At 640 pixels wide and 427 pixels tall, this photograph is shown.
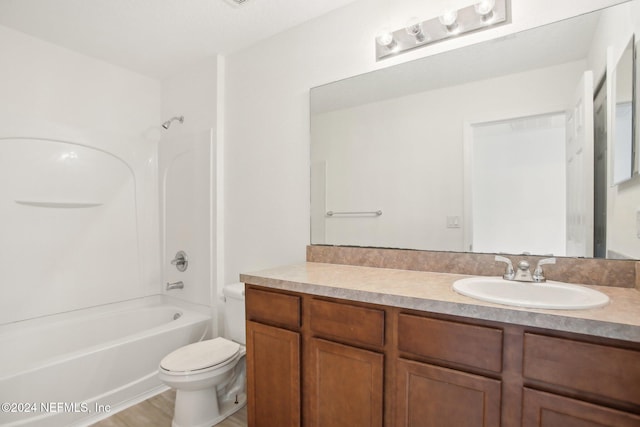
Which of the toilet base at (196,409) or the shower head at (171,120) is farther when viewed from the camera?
the shower head at (171,120)

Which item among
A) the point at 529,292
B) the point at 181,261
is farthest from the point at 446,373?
the point at 181,261

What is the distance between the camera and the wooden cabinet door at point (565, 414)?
868 millimetres

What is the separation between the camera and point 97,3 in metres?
1.94

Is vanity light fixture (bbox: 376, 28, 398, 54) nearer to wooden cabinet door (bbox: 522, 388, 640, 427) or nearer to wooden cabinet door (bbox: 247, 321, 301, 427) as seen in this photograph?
wooden cabinet door (bbox: 247, 321, 301, 427)

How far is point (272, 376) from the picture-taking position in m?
1.54

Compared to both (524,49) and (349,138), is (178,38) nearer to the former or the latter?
(349,138)

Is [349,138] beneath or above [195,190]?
above

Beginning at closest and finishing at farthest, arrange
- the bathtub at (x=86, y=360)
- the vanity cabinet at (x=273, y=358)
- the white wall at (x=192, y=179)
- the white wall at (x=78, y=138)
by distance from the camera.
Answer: the vanity cabinet at (x=273, y=358) < the bathtub at (x=86, y=360) < the white wall at (x=78, y=138) < the white wall at (x=192, y=179)

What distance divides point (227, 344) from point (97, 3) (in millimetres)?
2194

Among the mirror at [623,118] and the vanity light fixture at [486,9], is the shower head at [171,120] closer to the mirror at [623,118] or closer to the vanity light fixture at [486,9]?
the vanity light fixture at [486,9]

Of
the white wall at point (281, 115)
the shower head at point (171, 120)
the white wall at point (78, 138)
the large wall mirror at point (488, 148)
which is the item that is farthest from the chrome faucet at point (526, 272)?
the white wall at point (78, 138)

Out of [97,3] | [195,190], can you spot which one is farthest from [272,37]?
[195,190]

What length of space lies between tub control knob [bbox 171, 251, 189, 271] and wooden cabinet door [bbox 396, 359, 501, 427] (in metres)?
2.15

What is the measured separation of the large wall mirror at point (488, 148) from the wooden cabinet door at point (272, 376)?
705 mm
